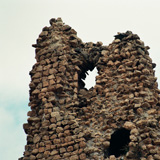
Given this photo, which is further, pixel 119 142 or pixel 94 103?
pixel 94 103

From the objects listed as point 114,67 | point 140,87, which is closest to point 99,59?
point 114,67

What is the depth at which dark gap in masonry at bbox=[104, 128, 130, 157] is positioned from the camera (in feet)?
31.6

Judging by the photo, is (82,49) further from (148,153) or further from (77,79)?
(148,153)

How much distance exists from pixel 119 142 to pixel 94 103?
3.72 feet

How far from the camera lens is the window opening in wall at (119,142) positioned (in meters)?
9.64

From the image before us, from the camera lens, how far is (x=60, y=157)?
9531 mm

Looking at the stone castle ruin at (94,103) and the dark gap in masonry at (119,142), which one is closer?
the stone castle ruin at (94,103)

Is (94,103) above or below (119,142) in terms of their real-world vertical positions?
above

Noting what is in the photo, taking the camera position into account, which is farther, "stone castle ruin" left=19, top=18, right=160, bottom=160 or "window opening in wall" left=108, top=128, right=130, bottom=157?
"window opening in wall" left=108, top=128, right=130, bottom=157

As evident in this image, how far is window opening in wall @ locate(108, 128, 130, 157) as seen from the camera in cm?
964

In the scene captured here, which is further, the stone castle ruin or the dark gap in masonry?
the dark gap in masonry

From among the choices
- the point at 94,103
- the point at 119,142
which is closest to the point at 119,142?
the point at 119,142

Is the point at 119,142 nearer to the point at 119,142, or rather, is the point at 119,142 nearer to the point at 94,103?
the point at 119,142

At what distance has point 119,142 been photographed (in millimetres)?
9789
